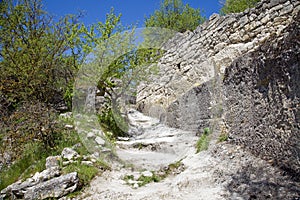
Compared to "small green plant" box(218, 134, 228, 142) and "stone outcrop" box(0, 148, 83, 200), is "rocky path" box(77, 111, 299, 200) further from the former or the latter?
"stone outcrop" box(0, 148, 83, 200)

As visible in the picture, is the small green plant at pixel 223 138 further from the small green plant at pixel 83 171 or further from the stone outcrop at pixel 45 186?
the stone outcrop at pixel 45 186

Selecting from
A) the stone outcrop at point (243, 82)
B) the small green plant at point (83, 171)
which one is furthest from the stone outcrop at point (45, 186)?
the stone outcrop at point (243, 82)

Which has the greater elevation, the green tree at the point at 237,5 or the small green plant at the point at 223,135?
the green tree at the point at 237,5

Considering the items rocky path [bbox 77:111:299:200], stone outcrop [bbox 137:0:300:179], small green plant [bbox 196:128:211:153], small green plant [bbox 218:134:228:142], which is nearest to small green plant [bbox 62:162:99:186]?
rocky path [bbox 77:111:299:200]

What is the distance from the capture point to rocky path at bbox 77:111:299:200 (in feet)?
8.05

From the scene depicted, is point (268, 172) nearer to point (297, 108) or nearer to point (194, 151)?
point (297, 108)

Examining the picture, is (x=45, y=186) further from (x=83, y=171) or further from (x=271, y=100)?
(x=271, y=100)

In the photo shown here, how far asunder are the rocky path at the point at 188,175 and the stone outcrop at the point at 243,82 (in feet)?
0.76

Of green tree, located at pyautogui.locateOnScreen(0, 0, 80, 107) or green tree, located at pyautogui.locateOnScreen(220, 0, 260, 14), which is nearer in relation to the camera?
green tree, located at pyautogui.locateOnScreen(0, 0, 80, 107)

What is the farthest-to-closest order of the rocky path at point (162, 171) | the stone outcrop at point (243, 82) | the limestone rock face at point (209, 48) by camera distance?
the limestone rock face at point (209, 48) < the rocky path at point (162, 171) < the stone outcrop at point (243, 82)

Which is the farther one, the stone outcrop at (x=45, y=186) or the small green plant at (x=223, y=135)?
the small green plant at (x=223, y=135)

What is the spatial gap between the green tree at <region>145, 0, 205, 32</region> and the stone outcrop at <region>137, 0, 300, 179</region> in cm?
794

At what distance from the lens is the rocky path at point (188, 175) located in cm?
246

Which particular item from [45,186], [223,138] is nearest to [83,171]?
[45,186]
